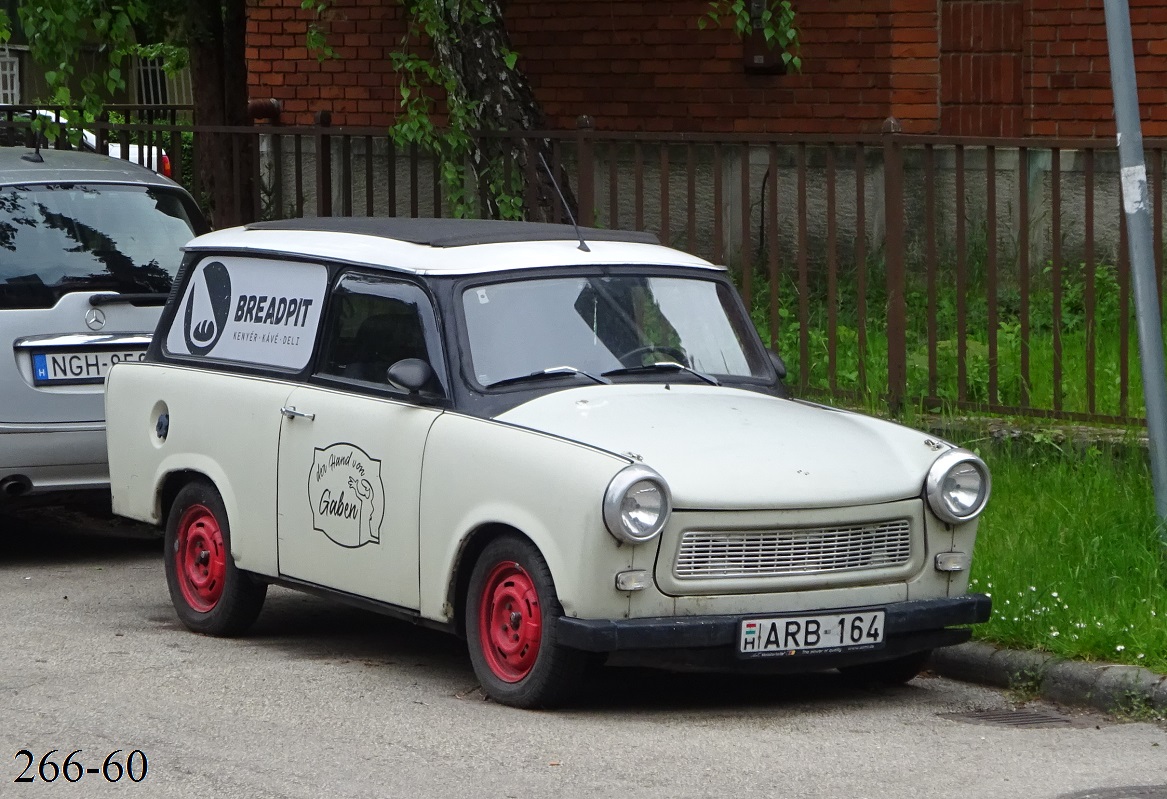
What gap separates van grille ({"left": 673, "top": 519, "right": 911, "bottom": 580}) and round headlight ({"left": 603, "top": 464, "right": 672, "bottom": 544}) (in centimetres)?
14

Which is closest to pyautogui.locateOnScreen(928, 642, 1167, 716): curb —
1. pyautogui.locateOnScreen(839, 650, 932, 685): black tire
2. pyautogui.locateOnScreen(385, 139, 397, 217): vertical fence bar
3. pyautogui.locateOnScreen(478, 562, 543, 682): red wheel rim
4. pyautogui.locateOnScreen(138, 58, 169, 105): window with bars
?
pyautogui.locateOnScreen(839, 650, 932, 685): black tire

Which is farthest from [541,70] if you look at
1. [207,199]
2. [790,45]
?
[207,199]

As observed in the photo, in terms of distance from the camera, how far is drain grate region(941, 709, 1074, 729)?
6469 mm

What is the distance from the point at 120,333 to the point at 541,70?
7.53 meters

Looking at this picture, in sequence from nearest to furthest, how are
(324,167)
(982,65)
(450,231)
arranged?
(450,231)
(324,167)
(982,65)

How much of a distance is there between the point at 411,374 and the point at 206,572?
5.34 ft

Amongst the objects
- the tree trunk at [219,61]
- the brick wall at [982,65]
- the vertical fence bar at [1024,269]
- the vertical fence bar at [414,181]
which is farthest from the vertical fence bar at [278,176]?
the vertical fence bar at [1024,269]

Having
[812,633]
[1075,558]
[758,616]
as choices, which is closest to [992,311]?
[1075,558]

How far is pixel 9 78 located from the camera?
34719mm

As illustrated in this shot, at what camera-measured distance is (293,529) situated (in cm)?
719

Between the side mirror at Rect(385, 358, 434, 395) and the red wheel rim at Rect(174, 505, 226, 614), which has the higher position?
the side mirror at Rect(385, 358, 434, 395)

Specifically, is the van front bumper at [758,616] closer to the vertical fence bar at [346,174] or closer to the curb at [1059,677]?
the curb at [1059,677]

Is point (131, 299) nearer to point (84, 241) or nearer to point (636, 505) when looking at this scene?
point (84, 241)

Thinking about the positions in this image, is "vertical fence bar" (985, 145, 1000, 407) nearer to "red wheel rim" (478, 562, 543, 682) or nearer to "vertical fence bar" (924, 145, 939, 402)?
"vertical fence bar" (924, 145, 939, 402)
